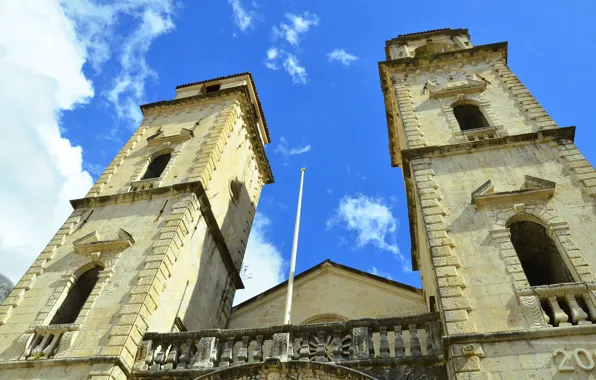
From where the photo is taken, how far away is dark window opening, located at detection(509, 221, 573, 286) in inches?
415

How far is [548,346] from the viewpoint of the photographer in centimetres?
801

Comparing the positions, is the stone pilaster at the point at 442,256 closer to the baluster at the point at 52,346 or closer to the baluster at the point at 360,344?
the baluster at the point at 360,344

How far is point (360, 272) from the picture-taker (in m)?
14.7

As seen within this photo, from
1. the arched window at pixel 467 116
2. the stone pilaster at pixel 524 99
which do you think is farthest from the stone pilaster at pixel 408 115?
the stone pilaster at pixel 524 99

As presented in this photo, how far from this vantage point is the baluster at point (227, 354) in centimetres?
961

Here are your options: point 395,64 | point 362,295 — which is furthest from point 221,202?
point 395,64

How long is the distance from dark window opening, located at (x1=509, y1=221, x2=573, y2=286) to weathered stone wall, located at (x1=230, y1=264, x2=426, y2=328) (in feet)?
10.5

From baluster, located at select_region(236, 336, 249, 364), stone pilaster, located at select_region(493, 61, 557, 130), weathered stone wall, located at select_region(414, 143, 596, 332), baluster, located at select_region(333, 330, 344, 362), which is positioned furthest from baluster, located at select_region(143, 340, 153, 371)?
stone pilaster, located at select_region(493, 61, 557, 130)

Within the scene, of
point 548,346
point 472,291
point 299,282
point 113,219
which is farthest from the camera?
point 299,282

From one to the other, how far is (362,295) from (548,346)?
21.9 ft

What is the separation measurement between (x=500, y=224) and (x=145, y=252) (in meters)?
8.26

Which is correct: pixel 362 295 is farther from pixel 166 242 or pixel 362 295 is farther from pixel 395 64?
pixel 395 64

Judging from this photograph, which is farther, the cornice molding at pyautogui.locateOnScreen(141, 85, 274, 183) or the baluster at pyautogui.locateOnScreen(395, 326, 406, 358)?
the cornice molding at pyautogui.locateOnScreen(141, 85, 274, 183)

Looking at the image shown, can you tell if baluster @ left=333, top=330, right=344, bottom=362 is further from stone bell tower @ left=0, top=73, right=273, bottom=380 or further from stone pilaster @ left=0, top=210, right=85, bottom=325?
stone pilaster @ left=0, top=210, right=85, bottom=325
